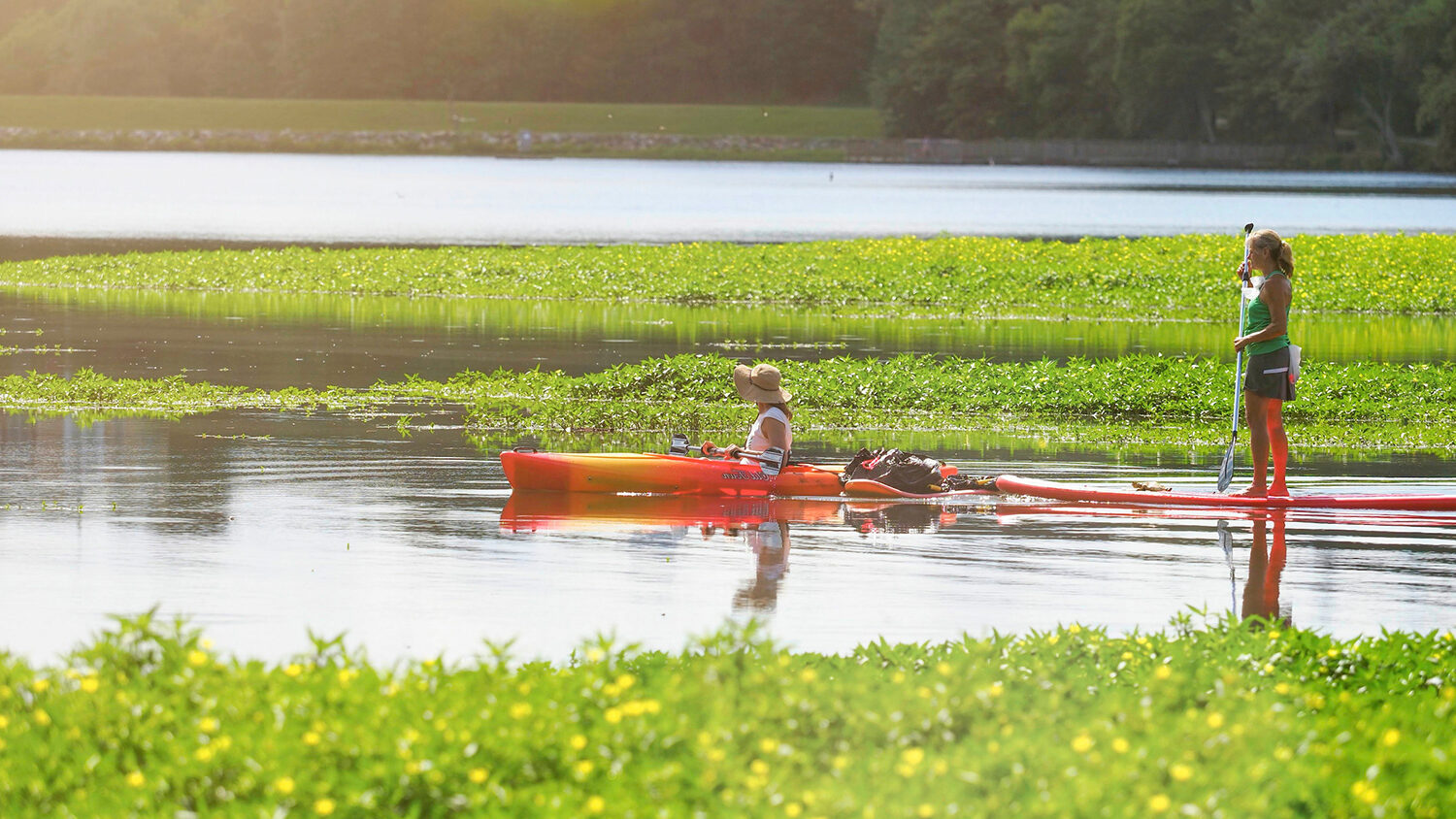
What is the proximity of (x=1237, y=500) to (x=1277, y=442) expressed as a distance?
1.70 ft

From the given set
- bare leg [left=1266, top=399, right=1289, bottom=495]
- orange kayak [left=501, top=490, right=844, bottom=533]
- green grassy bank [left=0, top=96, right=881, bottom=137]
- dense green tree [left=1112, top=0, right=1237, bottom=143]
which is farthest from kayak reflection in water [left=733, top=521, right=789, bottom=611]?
green grassy bank [left=0, top=96, right=881, bottom=137]

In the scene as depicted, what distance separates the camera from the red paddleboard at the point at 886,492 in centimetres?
1370

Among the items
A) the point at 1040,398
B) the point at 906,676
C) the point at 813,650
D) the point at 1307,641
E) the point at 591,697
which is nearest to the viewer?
the point at 591,697

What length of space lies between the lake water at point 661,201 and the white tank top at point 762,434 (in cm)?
3607

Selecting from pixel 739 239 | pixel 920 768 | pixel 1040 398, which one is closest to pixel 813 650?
pixel 920 768

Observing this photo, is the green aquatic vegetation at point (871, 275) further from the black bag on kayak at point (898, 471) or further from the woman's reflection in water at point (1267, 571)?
the woman's reflection in water at point (1267, 571)

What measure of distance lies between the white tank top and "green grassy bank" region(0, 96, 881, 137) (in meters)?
148

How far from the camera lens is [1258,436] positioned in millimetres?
13234

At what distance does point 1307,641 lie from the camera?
26.6 feet

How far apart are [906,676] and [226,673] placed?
269 cm

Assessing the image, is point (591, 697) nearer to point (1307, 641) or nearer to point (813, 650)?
point (813, 650)

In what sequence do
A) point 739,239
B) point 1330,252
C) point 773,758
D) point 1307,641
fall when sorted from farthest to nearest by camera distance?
1. point 739,239
2. point 1330,252
3. point 1307,641
4. point 773,758

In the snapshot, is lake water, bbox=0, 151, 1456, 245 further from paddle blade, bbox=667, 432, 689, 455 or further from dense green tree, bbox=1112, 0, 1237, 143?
paddle blade, bbox=667, 432, 689, 455

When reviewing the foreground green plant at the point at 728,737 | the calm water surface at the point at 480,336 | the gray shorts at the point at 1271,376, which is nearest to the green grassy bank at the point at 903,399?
the calm water surface at the point at 480,336
